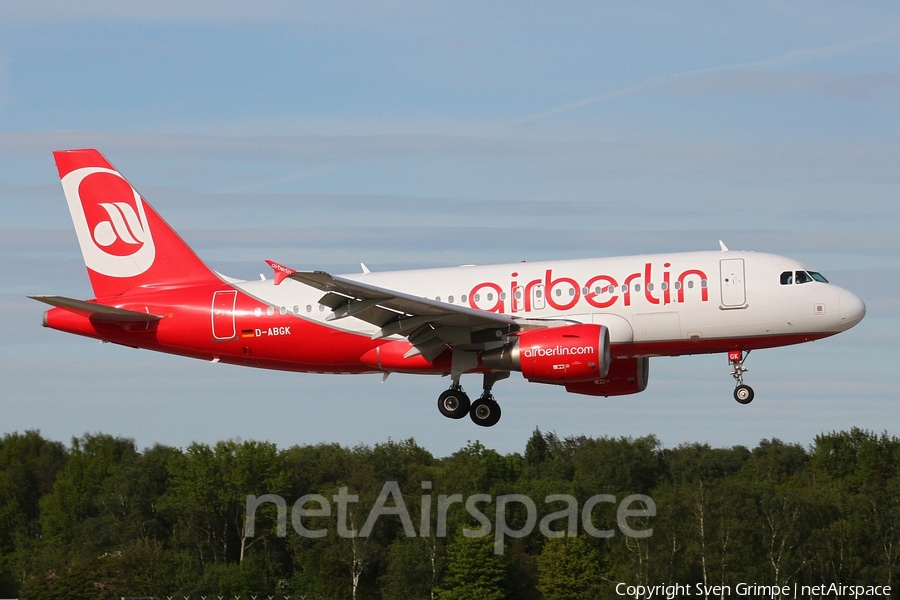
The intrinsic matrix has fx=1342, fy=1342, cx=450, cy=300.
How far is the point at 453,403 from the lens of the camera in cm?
4350

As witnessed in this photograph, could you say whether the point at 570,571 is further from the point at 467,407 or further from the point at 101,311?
the point at 101,311

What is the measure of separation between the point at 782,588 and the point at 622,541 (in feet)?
35.1

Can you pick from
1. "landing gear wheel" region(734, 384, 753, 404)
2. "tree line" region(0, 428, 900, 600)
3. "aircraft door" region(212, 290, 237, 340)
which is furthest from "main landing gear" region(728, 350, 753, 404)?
"tree line" region(0, 428, 900, 600)

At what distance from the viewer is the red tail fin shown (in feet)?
153

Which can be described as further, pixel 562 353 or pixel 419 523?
pixel 419 523

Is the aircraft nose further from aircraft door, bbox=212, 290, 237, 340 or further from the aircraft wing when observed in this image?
aircraft door, bbox=212, 290, 237, 340

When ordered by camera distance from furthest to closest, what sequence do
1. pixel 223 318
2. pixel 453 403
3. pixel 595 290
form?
pixel 223 318
pixel 453 403
pixel 595 290

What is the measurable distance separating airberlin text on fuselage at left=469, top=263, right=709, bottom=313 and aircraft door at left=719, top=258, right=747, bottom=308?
546mm

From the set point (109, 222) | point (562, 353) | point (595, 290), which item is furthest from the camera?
point (109, 222)

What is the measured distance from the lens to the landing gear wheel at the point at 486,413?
4356cm

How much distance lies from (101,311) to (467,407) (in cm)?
1239

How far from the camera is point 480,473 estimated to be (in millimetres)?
101938

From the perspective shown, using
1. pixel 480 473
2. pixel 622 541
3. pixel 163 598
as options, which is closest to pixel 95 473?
pixel 163 598

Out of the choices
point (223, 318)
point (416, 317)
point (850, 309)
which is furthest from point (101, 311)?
point (850, 309)
